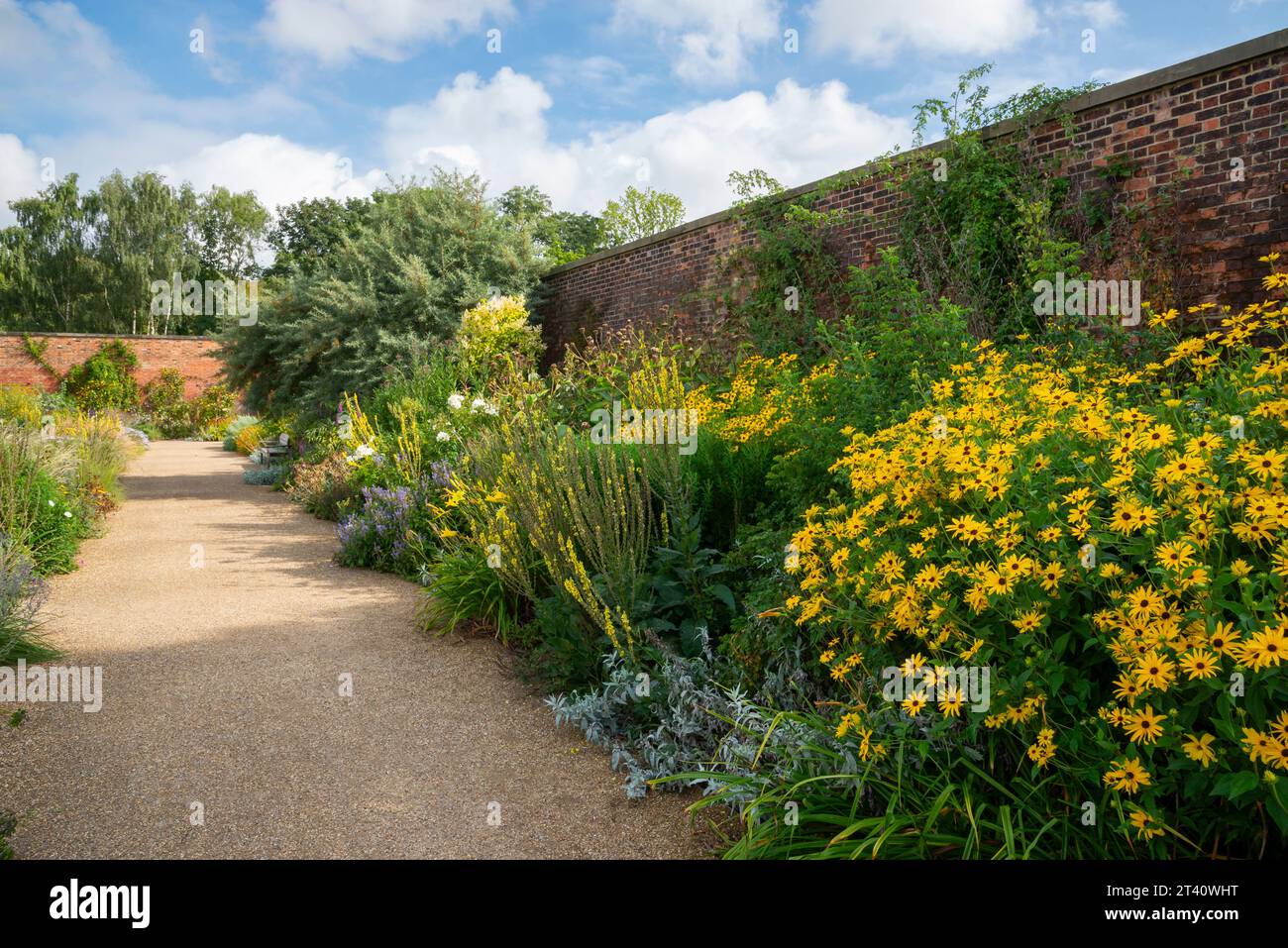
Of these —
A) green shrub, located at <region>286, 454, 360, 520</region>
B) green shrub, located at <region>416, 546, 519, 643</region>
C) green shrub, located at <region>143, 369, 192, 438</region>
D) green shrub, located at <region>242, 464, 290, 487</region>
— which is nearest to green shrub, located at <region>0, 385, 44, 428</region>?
green shrub, located at <region>242, 464, 290, 487</region>

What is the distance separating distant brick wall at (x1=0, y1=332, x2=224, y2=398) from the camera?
22609 mm

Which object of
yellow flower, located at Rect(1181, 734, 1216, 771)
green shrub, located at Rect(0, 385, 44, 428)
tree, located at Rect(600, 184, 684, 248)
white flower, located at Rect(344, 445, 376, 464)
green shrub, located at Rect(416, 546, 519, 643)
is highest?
tree, located at Rect(600, 184, 684, 248)

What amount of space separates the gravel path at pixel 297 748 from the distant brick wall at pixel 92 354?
18646mm

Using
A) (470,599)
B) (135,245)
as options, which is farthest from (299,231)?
(470,599)

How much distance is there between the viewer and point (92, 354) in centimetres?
2380

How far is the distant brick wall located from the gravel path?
734 inches

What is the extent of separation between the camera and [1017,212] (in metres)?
6.87

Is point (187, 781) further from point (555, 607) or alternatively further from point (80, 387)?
point (80, 387)

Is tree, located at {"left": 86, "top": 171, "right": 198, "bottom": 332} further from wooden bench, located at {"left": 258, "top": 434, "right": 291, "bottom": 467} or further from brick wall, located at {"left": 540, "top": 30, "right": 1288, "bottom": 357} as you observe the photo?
brick wall, located at {"left": 540, "top": 30, "right": 1288, "bottom": 357}

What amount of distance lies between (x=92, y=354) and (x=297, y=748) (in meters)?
25.0

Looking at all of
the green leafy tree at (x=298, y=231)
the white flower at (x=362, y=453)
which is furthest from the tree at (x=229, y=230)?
the white flower at (x=362, y=453)

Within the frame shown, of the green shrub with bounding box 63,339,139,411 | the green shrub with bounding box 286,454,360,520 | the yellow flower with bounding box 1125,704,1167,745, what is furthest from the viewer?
the green shrub with bounding box 63,339,139,411
